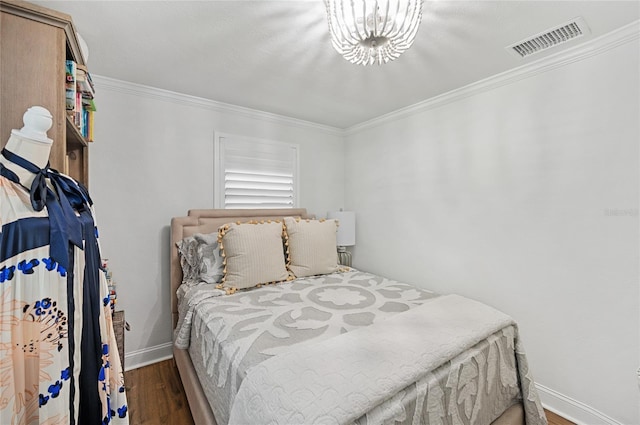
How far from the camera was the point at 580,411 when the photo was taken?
6.12 feet

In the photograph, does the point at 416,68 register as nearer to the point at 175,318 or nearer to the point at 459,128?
the point at 459,128

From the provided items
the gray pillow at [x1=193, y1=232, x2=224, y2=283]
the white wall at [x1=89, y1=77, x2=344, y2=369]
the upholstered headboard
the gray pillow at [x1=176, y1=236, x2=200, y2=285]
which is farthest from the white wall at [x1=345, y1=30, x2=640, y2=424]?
the white wall at [x1=89, y1=77, x2=344, y2=369]

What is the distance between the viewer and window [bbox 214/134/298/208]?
115 inches

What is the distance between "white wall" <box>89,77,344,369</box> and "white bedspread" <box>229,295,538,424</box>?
188cm

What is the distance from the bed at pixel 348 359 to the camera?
980 mm

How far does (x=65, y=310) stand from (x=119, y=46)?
1.75m

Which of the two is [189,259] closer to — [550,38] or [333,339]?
[333,339]

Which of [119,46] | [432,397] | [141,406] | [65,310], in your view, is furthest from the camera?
[141,406]

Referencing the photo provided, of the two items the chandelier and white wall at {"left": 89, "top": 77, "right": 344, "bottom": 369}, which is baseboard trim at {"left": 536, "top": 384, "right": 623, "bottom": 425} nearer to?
the chandelier

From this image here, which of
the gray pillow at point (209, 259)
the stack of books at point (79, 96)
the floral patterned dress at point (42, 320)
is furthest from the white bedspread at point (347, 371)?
the stack of books at point (79, 96)

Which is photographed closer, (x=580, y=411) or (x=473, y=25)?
(x=473, y=25)

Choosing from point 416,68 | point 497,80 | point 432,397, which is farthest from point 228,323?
point 497,80

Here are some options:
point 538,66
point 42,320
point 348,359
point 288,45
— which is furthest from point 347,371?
point 538,66

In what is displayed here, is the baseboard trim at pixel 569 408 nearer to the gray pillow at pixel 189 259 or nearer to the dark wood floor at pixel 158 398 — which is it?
the dark wood floor at pixel 158 398
